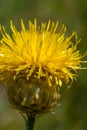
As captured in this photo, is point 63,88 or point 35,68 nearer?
point 35,68

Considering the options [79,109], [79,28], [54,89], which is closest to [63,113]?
[79,109]

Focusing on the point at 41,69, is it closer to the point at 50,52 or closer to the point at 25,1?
the point at 50,52

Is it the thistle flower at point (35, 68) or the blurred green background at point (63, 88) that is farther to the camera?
the blurred green background at point (63, 88)

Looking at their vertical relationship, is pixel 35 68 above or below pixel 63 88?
above

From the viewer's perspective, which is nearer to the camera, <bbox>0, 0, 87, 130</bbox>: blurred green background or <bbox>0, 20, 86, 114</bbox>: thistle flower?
<bbox>0, 20, 86, 114</bbox>: thistle flower
